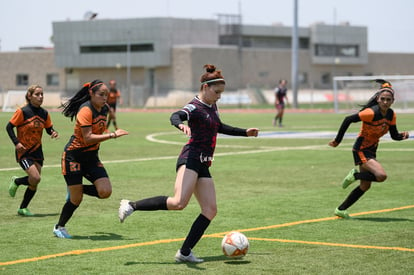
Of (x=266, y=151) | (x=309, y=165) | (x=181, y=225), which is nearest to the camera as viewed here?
(x=181, y=225)

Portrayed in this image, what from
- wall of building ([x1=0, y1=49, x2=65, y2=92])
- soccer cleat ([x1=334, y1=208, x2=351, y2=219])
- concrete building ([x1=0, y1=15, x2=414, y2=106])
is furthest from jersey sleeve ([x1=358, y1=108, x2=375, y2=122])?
wall of building ([x1=0, y1=49, x2=65, y2=92])

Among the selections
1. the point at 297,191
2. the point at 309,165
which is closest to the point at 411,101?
the point at 309,165

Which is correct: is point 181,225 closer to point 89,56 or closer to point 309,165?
point 309,165

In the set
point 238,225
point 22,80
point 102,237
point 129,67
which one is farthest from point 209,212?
point 22,80

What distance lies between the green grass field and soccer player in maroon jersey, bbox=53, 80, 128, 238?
1.59ft

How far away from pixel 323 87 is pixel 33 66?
113 feet

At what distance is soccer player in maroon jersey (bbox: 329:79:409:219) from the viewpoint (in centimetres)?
1245

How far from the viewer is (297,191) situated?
15812 mm

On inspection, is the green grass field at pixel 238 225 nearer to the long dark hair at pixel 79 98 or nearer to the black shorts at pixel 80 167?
the black shorts at pixel 80 167

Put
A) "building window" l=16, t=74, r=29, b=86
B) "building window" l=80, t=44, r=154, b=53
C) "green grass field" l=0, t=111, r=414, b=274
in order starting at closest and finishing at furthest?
"green grass field" l=0, t=111, r=414, b=274 → "building window" l=80, t=44, r=154, b=53 → "building window" l=16, t=74, r=29, b=86

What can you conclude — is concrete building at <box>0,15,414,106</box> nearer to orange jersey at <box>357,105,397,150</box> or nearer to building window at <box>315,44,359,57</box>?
building window at <box>315,44,359,57</box>

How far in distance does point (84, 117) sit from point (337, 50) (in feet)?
318

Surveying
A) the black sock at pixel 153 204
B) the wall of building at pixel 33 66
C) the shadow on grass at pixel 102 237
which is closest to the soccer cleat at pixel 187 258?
the black sock at pixel 153 204

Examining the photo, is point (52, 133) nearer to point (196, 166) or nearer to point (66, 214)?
point (66, 214)
